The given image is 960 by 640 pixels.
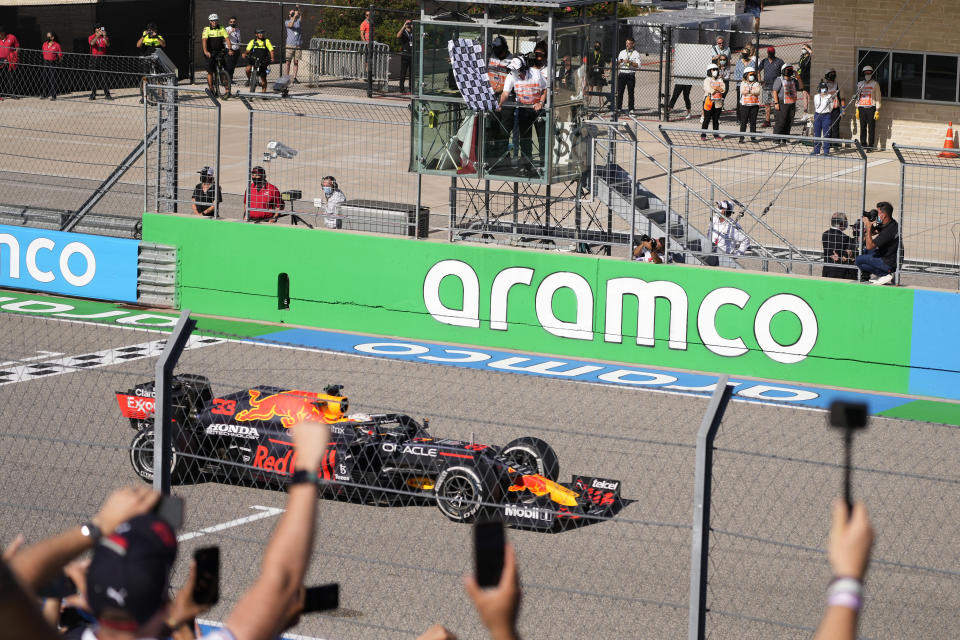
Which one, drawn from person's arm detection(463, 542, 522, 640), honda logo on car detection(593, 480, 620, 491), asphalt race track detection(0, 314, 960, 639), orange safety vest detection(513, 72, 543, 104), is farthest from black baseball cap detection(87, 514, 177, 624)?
orange safety vest detection(513, 72, 543, 104)

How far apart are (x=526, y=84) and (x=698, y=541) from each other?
35.1ft

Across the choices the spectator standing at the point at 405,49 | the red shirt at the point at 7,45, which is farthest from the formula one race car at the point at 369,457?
the spectator standing at the point at 405,49

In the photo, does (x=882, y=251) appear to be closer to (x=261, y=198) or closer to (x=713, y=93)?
(x=261, y=198)

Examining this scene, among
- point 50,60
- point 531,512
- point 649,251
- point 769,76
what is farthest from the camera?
point 50,60

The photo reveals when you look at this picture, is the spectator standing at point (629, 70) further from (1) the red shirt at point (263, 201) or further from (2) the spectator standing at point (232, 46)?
(1) the red shirt at point (263, 201)

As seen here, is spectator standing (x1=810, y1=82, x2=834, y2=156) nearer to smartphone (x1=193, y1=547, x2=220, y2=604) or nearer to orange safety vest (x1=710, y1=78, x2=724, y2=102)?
orange safety vest (x1=710, y1=78, x2=724, y2=102)

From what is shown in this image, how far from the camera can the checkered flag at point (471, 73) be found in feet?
53.1

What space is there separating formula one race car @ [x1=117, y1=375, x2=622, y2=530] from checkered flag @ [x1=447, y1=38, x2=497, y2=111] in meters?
6.11

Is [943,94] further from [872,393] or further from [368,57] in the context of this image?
[872,393]

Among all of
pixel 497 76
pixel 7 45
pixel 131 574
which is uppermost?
pixel 7 45

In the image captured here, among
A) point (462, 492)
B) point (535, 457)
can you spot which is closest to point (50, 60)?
point (535, 457)

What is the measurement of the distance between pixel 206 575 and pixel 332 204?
1402 cm

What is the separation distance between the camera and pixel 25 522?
10.2 metres

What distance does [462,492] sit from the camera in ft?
34.0
